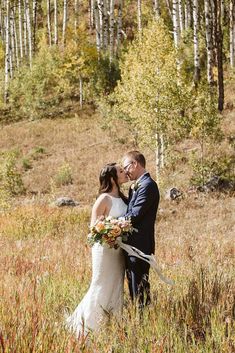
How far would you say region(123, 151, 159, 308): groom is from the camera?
4.85m

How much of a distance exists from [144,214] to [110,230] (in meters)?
0.40

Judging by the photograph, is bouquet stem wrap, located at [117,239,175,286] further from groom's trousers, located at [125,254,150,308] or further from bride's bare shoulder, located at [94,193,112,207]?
bride's bare shoulder, located at [94,193,112,207]

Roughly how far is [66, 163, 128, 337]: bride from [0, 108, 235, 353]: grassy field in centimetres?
18

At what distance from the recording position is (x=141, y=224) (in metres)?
4.89

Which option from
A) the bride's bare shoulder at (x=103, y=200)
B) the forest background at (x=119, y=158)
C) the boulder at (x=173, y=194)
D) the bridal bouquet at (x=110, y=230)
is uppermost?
the bride's bare shoulder at (x=103, y=200)

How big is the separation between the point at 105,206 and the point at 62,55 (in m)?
32.5

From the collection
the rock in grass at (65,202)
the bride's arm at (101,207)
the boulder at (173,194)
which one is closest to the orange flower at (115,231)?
the bride's arm at (101,207)

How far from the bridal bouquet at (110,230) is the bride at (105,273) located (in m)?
0.24

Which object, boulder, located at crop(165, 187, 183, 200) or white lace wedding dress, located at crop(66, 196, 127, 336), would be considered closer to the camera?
white lace wedding dress, located at crop(66, 196, 127, 336)

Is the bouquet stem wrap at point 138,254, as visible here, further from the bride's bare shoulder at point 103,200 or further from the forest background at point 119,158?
the bride's bare shoulder at point 103,200

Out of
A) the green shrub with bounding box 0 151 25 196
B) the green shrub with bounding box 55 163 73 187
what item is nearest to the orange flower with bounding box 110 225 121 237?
the green shrub with bounding box 0 151 25 196

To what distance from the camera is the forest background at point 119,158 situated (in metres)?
3.92

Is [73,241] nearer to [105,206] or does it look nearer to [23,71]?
[105,206]

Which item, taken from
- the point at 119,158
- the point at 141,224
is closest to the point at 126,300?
the point at 141,224
